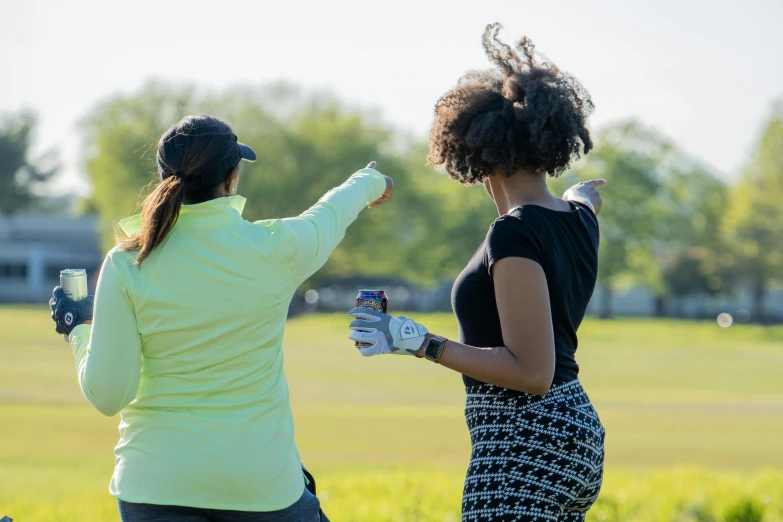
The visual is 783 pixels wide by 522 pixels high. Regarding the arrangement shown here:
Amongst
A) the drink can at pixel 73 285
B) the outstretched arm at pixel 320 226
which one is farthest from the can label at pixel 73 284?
the outstretched arm at pixel 320 226

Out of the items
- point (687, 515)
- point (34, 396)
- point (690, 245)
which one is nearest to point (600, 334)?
point (690, 245)

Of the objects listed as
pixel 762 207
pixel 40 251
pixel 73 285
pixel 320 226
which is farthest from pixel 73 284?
pixel 40 251

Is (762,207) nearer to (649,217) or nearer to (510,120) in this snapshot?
(649,217)

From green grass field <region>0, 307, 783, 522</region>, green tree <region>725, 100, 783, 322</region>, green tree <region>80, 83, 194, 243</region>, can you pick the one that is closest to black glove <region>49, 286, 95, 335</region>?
green grass field <region>0, 307, 783, 522</region>

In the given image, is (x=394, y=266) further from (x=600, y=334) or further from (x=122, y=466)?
(x=122, y=466)

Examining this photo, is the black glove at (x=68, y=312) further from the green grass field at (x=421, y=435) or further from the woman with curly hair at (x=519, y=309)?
the green grass field at (x=421, y=435)

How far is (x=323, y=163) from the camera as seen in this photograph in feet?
204

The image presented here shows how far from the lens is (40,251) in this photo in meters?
72.4

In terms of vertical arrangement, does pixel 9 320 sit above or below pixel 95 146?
below

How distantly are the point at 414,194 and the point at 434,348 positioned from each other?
6215cm

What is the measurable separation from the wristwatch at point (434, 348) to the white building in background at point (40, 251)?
219ft

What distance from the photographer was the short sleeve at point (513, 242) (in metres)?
2.64

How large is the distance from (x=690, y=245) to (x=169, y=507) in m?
71.7

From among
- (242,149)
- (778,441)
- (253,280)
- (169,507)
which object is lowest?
(778,441)
